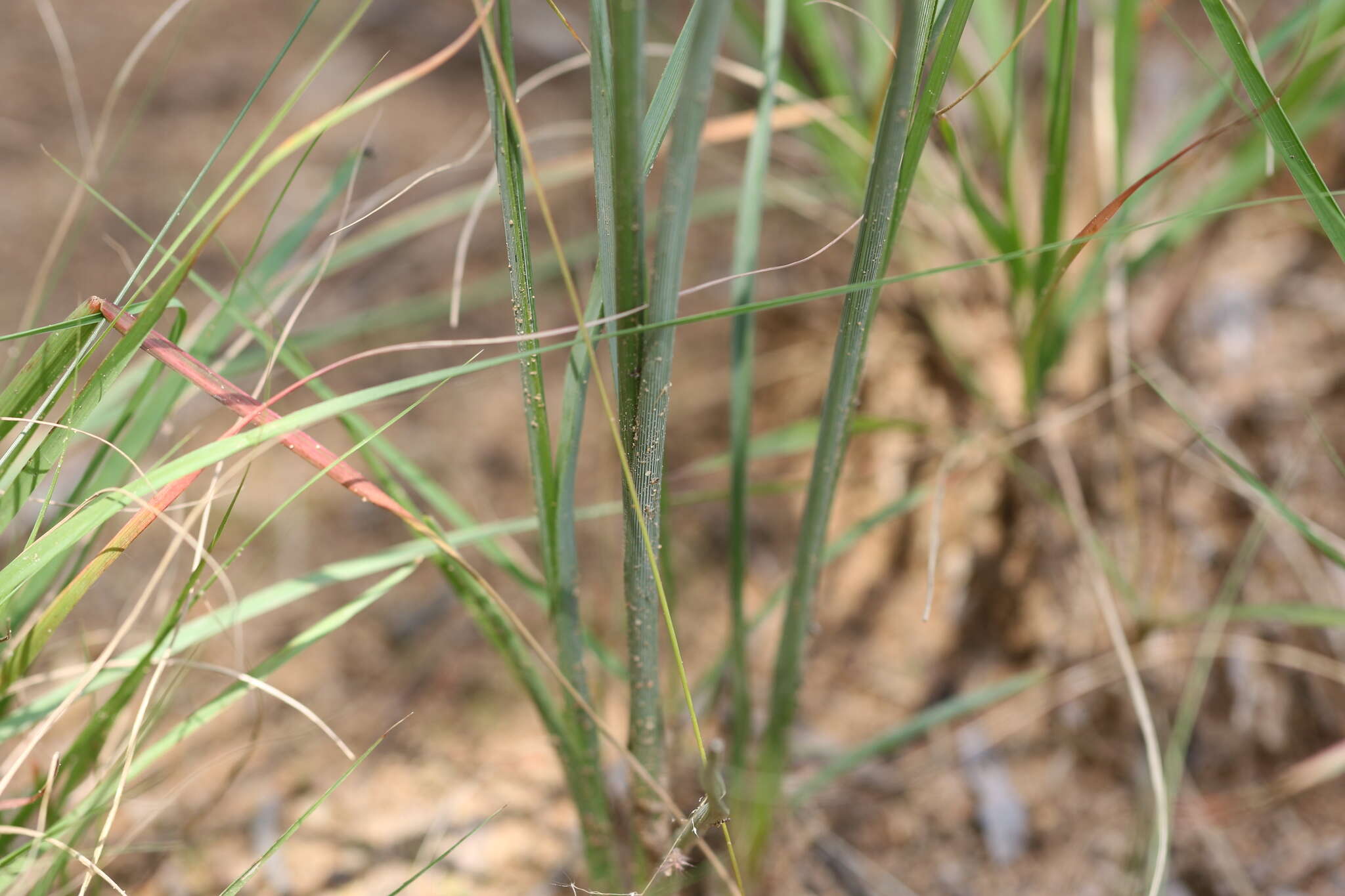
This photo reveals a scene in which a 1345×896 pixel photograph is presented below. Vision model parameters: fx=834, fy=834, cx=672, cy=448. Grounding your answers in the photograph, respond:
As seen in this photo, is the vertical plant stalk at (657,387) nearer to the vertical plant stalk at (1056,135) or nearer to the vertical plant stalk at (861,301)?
the vertical plant stalk at (861,301)

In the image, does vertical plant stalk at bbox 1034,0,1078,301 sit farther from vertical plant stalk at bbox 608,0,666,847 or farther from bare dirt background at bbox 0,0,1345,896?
vertical plant stalk at bbox 608,0,666,847

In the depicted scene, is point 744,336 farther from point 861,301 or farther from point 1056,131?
point 1056,131

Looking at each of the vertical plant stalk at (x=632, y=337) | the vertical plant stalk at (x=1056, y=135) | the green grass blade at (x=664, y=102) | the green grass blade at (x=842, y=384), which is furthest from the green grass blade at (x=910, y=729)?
the green grass blade at (x=664, y=102)

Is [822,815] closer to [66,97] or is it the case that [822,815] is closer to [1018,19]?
[1018,19]

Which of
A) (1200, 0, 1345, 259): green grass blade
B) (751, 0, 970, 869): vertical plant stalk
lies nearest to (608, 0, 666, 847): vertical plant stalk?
(751, 0, 970, 869): vertical plant stalk

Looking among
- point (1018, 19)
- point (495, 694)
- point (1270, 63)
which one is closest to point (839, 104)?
point (1018, 19)

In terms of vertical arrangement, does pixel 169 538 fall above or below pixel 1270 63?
below

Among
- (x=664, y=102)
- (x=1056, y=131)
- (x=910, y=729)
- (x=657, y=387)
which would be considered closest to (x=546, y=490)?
(x=657, y=387)
